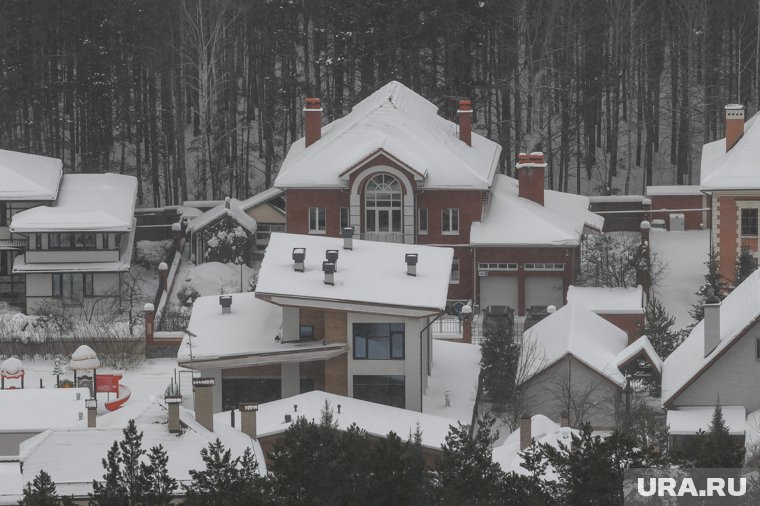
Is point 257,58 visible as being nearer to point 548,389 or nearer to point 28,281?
point 28,281

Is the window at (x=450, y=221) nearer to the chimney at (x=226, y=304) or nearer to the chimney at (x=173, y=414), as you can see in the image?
the chimney at (x=226, y=304)

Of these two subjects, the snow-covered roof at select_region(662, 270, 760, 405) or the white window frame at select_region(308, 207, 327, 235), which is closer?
the snow-covered roof at select_region(662, 270, 760, 405)

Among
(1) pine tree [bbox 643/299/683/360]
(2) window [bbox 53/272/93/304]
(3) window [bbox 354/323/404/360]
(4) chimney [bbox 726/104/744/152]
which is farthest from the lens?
(4) chimney [bbox 726/104/744/152]

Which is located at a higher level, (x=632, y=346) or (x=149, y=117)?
(x=149, y=117)

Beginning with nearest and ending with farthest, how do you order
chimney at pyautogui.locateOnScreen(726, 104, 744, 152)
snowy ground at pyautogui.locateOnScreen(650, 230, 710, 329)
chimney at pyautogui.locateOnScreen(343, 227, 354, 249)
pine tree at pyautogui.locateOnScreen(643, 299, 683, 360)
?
pine tree at pyautogui.locateOnScreen(643, 299, 683, 360), chimney at pyautogui.locateOnScreen(343, 227, 354, 249), snowy ground at pyautogui.locateOnScreen(650, 230, 710, 329), chimney at pyautogui.locateOnScreen(726, 104, 744, 152)

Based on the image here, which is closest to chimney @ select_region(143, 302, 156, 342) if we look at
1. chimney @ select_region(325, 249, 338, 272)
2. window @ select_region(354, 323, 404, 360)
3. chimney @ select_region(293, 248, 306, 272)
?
chimney @ select_region(293, 248, 306, 272)

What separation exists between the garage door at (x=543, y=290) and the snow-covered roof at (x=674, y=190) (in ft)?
33.8

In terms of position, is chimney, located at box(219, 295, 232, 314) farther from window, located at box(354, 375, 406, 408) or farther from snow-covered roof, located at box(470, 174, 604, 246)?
snow-covered roof, located at box(470, 174, 604, 246)

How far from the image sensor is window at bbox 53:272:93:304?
248 ft

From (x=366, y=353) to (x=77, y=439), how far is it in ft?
46.6

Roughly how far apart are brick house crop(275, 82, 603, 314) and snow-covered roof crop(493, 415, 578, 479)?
16.1 meters

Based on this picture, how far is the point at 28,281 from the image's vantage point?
75.6 m

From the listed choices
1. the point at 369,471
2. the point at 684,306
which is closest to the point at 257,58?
the point at 684,306

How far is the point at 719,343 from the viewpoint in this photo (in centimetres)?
5959
